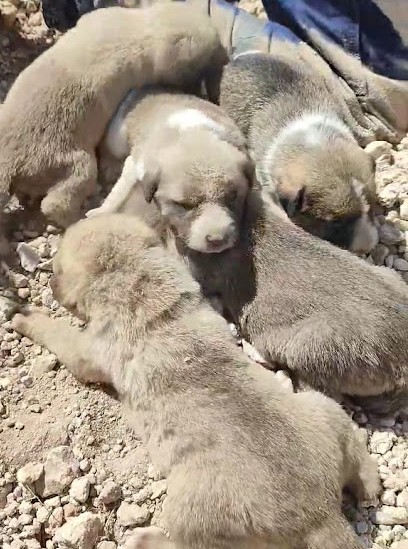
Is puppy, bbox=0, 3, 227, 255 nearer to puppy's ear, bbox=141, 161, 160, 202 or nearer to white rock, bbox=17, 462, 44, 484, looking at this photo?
puppy's ear, bbox=141, 161, 160, 202

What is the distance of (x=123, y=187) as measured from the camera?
453 centimetres

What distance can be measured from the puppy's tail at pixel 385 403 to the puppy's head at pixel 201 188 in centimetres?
115

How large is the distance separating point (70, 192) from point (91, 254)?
2.51 feet

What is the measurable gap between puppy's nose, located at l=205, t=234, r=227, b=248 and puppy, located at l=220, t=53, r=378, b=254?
643 millimetres

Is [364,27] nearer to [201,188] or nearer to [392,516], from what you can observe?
[201,188]

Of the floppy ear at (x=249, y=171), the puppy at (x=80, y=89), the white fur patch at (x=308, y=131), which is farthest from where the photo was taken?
the white fur patch at (x=308, y=131)

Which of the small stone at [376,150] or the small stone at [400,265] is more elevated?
the small stone at [376,150]

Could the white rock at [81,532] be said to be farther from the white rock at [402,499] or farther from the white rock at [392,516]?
the white rock at [402,499]

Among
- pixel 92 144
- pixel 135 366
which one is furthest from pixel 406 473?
pixel 92 144

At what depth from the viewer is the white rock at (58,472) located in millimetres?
3793

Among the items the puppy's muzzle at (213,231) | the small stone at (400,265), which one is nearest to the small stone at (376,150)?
the small stone at (400,265)

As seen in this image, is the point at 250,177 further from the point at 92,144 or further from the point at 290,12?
the point at 290,12

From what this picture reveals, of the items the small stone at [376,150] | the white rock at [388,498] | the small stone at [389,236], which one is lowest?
the white rock at [388,498]

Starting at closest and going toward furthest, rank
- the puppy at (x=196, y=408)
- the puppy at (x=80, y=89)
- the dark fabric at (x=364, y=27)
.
→ the puppy at (x=196, y=408) → the puppy at (x=80, y=89) → the dark fabric at (x=364, y=27)
